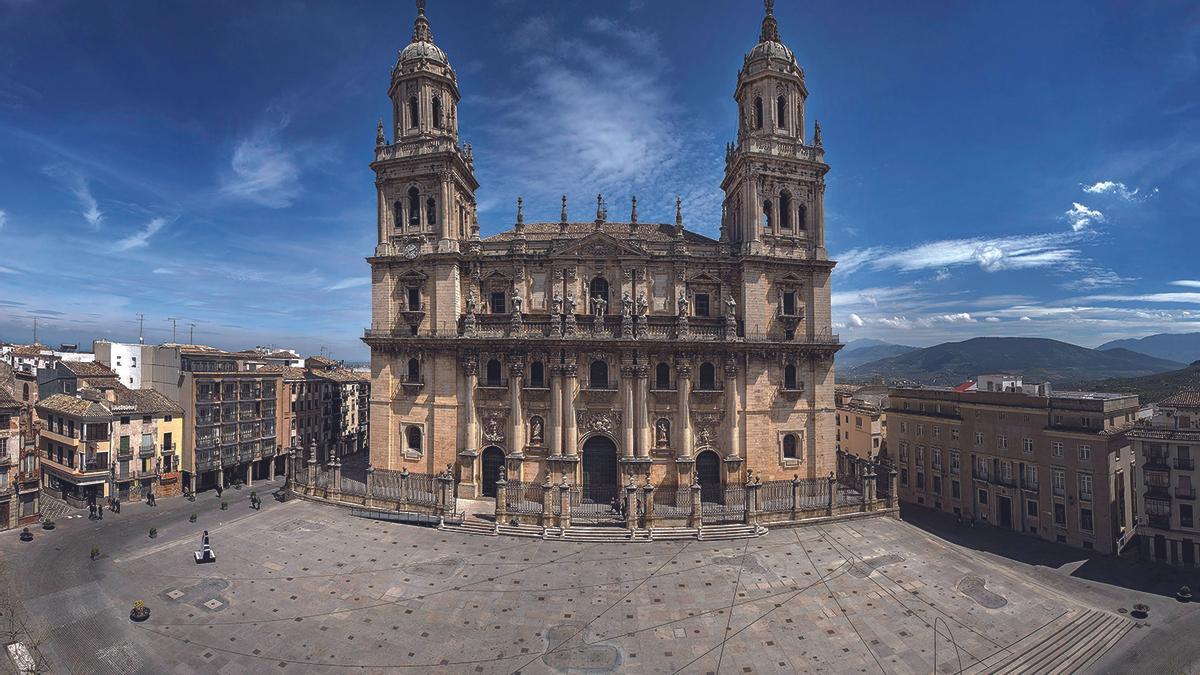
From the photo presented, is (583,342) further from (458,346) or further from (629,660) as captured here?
(629,660)

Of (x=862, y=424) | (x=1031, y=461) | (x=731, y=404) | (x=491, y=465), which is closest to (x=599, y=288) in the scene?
(x=731, y=404)

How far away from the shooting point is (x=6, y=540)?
30.2 meters

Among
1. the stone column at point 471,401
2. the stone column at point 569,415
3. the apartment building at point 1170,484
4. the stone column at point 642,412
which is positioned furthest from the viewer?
the stone column at point 471,401

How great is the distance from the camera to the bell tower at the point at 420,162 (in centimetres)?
3931

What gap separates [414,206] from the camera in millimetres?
40656

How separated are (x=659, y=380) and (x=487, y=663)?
22556 mm

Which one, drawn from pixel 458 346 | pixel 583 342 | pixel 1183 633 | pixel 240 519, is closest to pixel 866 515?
pixel 1183 633

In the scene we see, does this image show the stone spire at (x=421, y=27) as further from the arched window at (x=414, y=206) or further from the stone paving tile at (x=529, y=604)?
the stone paving tile at (x=529, y=604)

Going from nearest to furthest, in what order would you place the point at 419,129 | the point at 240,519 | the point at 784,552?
the point at 784,552, the point at 240,519, the point at 419,129

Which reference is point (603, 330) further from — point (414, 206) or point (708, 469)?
point (414, 206)

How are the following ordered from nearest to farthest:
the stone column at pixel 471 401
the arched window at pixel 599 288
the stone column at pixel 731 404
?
the stone column at pixel 731 404 → the stone column at pixel 471 401 → the arched window at pixel 599 288

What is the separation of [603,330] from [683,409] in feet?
25.6

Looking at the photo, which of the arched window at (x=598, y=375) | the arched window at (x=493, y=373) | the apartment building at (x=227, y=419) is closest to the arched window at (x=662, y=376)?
the arched window at (x=598, y=375)

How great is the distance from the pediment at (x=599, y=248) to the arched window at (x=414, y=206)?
1094 cm
